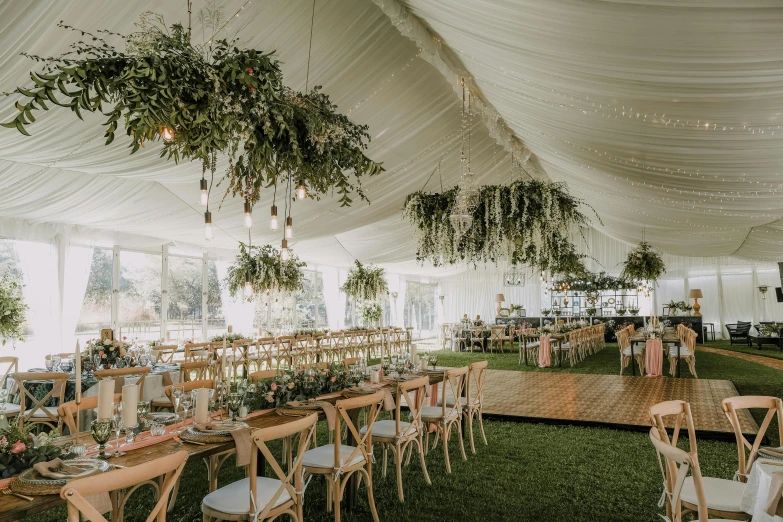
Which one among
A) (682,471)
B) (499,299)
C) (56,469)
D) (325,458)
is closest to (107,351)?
(325,458)

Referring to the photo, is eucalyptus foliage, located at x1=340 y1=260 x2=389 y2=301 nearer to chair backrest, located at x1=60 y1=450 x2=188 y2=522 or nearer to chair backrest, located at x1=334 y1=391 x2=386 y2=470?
chair backrest, located at x1=334 y1=391 x2=386 y2=470

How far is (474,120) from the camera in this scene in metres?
8.12

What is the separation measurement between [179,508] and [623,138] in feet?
16.2

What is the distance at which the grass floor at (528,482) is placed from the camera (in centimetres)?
386

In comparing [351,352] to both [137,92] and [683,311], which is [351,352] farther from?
[683,311]

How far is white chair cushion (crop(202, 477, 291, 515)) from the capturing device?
278 centimetres

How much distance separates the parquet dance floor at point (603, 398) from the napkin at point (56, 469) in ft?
18.1

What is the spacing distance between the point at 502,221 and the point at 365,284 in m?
7.72

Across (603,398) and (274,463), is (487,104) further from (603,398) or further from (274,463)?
(274,463)

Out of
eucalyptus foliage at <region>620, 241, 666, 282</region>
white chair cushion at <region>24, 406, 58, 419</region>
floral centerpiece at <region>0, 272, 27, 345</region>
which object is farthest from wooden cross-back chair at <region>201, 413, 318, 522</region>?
eucalyptus foliage at <region>620, 241, 666, 282</region>

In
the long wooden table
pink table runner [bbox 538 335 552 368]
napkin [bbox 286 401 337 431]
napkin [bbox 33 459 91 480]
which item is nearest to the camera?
the long wooden table

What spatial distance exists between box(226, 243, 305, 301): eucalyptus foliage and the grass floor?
533 cm

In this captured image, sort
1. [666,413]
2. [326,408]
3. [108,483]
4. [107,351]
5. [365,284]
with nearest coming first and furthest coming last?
[108,483] < [666,413] < [326,408] < [107,351] < [365,284]

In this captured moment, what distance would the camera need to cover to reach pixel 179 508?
4004 millimetres
